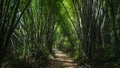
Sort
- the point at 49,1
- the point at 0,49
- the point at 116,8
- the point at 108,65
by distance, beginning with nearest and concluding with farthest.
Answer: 1. the point at 0,49
2. the point at 108,65
3. the point at 116,8
4. the point at 49,1

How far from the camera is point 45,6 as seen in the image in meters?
15.5

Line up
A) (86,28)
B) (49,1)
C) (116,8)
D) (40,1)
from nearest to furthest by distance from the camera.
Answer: (86,28), (116,8), (40,1), (49,1)

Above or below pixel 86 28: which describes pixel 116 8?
above

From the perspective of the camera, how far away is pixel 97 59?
10484mm

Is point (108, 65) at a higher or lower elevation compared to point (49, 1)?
lower

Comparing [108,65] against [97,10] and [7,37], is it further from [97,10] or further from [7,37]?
[7,37]

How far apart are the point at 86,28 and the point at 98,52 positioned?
139 cm

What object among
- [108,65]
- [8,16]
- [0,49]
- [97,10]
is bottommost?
[108,65]

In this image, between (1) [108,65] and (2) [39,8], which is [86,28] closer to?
(1) [108,65]

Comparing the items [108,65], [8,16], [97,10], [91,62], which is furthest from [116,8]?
[8,16]

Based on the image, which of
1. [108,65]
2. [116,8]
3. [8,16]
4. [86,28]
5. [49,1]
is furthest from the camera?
[49,1]

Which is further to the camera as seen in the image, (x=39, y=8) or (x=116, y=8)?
(x=39, y=8)

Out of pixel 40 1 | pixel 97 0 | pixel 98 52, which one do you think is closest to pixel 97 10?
pixel 97 0

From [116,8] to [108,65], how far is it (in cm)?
525
